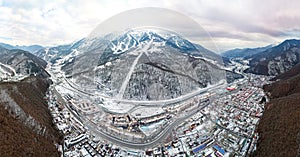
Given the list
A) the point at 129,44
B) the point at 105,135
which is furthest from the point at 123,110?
the point at 129,44

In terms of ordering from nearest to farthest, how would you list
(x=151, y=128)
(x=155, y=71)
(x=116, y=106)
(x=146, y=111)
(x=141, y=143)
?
(x=141, y=143) < (x=151, y=128) < (x=146, y=111) < (x=116, y=106) < (x=155, y=71)

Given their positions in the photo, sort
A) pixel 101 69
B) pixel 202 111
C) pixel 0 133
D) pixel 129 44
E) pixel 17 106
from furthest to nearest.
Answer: pixel 129 44, pixel 101 69, pixel 202 111, pixel 17 106, pixel 0 133

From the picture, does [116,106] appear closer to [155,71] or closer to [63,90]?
[155,71]

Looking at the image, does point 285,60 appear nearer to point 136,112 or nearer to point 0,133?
point 136,112

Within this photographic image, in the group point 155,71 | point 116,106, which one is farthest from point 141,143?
point 155,71

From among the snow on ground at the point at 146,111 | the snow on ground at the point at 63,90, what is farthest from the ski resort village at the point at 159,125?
the snow on ground at the point at 63,90

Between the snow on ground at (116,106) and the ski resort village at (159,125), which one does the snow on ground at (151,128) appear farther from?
the snow on ground at (116,106)

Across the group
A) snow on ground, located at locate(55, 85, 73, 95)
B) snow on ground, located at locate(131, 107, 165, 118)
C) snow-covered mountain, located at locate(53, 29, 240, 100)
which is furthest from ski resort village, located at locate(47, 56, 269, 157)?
snow-covered mountain, located at locate(53, 29, 240, 100)

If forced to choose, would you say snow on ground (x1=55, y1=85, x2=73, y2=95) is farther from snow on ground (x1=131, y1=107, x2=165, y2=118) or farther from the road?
snow on ground (x1=131, y1=107, x2=165, y2=118)
